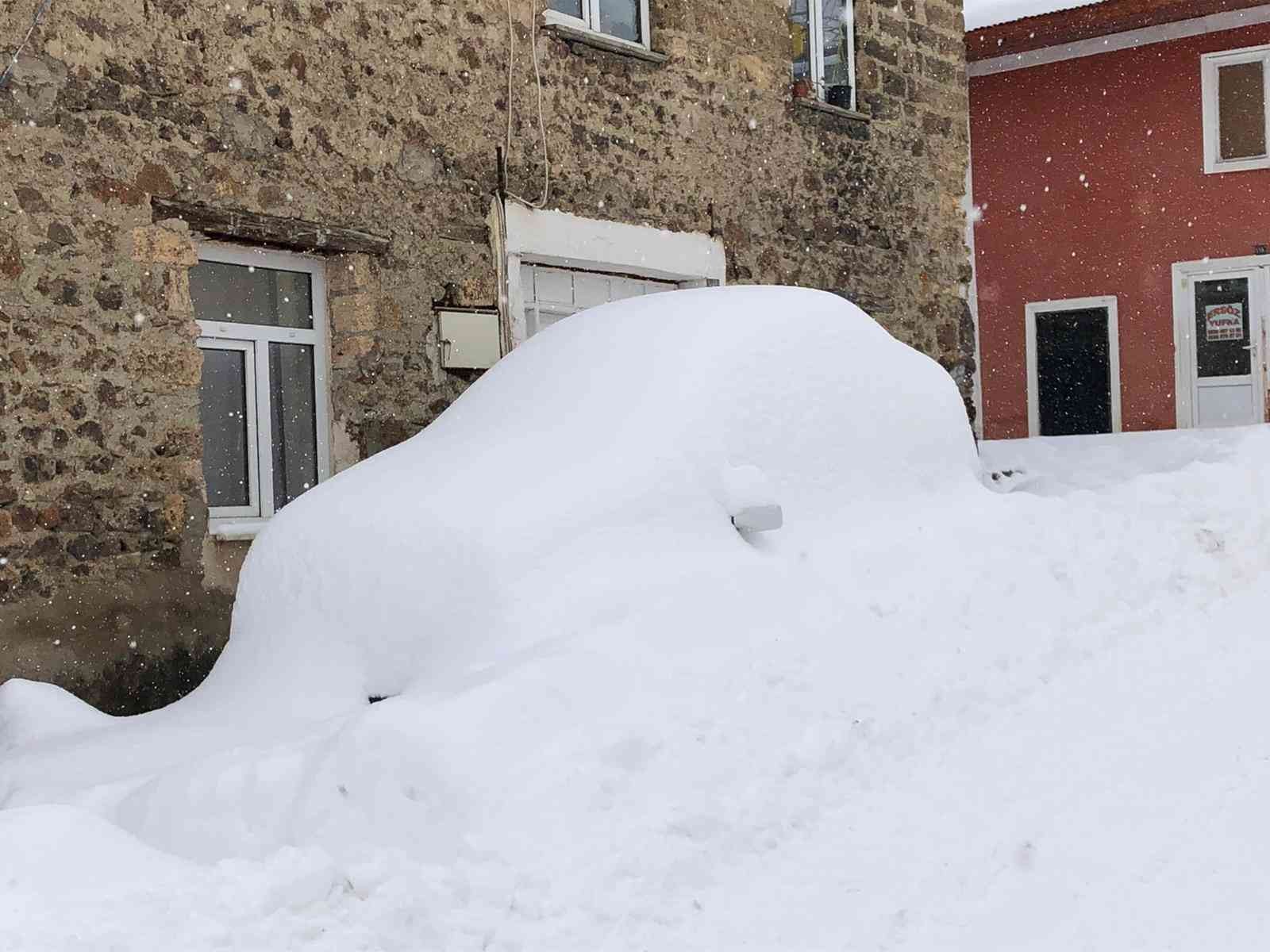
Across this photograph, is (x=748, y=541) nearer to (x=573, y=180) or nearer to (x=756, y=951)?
(x=756, y=951)

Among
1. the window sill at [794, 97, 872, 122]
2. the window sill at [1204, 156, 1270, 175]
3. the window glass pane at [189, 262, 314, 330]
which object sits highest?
the window sill at [1204, 156, 1270, 175]

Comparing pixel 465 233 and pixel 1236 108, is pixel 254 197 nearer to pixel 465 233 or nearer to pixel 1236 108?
pixel 465 233

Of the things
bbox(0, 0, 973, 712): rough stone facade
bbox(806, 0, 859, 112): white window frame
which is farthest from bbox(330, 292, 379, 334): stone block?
bbox(806, 0, 859, 112): white window frame

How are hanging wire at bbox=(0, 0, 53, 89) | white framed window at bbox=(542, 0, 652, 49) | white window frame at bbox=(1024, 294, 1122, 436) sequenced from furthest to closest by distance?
white window frame at bbox=(1024, 294, 1122, 436)
white framed window at bbox=(542, 0, 652, 49)
hanging wire at bbox=(0, 0, 53, 89)

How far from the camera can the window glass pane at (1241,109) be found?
50.3 feet

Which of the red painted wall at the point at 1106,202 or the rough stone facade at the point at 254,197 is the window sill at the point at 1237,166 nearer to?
the red painted wall at the point at 1106,202

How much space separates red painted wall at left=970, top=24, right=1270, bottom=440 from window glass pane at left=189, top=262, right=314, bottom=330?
10776 millimetres

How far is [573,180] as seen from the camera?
8391mm

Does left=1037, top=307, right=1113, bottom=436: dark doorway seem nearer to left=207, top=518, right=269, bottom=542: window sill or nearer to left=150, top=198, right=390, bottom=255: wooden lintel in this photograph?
left=150, top=198, right=390, bottom=255: wooden lintel

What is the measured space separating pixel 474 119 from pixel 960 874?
5.39 m

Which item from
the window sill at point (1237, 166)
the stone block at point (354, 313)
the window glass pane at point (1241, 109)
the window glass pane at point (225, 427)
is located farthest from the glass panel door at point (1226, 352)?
the window glass pane at point (225, 427)

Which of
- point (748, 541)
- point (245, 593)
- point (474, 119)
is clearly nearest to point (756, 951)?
point (748, 541)

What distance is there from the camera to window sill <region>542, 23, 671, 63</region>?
8.28 meters

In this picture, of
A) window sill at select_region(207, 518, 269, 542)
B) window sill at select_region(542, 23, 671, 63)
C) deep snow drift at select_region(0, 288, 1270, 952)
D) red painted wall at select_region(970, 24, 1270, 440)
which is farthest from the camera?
red painted wall at select_region(970, 24, 1270, 440)
